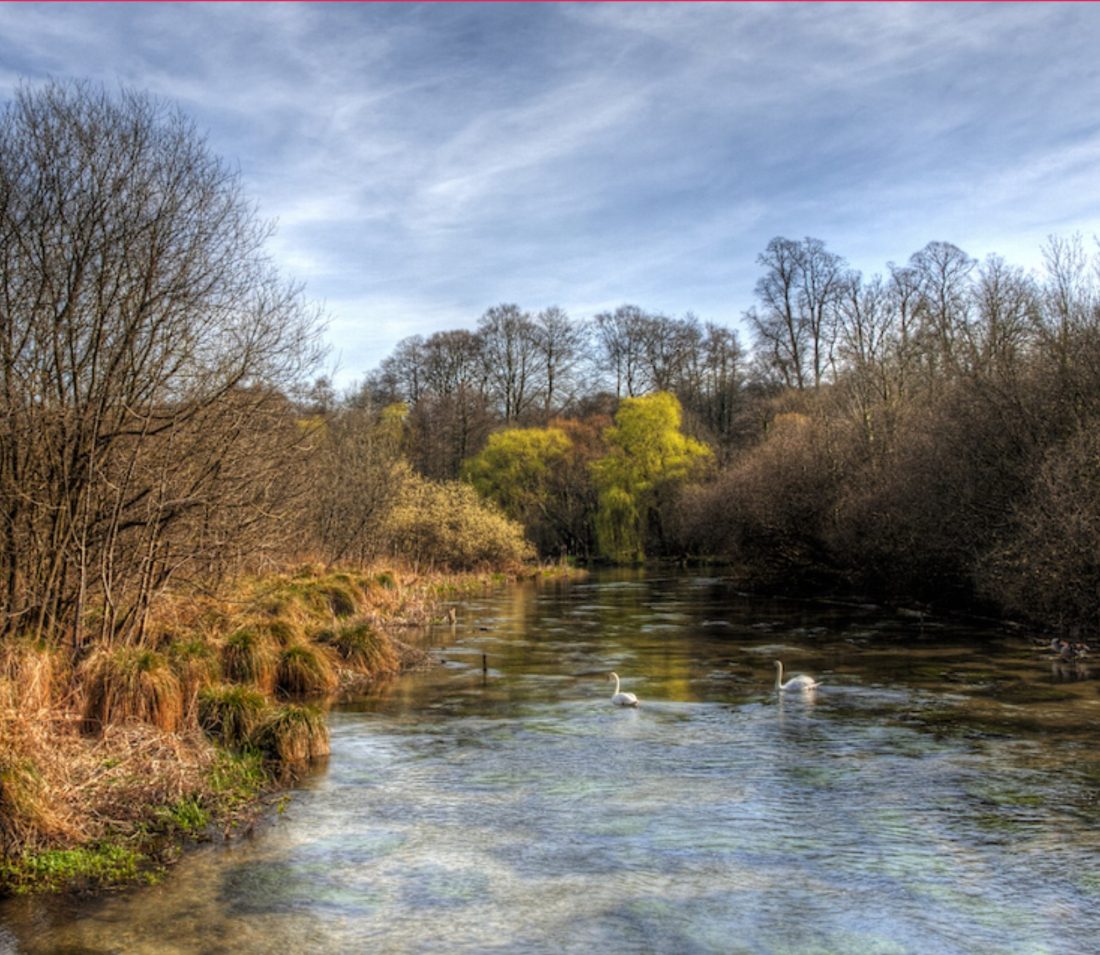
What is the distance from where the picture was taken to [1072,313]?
2264 cm

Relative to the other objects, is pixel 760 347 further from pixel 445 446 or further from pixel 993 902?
pixel 993 902

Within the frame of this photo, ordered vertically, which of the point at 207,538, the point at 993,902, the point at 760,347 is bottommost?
the point at 993,902

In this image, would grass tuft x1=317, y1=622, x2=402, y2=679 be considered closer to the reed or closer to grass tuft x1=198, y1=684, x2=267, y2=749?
the reed

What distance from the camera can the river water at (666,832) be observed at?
6.88 metres

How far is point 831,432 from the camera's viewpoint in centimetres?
3369

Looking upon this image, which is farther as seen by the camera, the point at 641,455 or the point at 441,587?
the point at 641,455

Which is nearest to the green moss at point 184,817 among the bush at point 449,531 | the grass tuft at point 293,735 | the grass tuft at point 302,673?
the grass tuft at point 293,735

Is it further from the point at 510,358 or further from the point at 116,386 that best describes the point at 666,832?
the point at 510,358

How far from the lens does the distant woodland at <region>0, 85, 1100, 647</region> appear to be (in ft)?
39.1

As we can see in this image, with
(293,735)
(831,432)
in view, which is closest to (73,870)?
(293,735)

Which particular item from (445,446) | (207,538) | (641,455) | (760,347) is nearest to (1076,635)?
(207,538)

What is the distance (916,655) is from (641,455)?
111 ft

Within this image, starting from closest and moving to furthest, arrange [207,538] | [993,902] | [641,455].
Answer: [993,902], [207,538], [641,455]

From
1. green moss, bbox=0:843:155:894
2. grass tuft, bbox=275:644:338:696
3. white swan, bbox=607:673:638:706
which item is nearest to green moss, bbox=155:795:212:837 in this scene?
green moss, bbox=0:843:155:894
